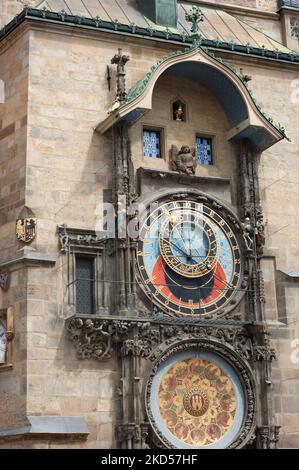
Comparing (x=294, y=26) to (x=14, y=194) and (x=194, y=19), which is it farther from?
(x=14, y=194)

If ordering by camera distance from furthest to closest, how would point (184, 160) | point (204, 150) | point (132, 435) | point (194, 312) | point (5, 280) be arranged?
point (204, 150) → point (184, 160) → point (194, 312) → point (5, 280) → point (132, 435)

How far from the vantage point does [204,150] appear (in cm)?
2080

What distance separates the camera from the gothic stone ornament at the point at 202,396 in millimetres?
18750

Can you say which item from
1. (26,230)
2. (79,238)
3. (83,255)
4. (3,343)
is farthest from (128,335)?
(26,230)

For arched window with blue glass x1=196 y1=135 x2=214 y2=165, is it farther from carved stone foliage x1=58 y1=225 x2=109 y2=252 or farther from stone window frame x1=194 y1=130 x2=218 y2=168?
carved stone foliage x1=58 y1=225 x2=109 y2=252

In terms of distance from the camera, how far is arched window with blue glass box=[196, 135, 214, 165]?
20.7 m

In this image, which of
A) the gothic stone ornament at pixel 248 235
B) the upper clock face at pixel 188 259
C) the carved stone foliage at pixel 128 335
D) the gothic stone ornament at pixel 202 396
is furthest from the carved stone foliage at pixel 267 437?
the gothic stone ornament at pixel 248 235

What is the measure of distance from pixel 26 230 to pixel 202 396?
4.25 metres

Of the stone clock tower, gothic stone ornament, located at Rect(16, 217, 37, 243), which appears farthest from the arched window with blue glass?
gothic stone ornament, located at Rect(16, 217, 37, 243)

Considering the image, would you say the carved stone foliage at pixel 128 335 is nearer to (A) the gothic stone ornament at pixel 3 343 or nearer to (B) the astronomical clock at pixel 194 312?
(B) the astronomical clock at pixel 194 312

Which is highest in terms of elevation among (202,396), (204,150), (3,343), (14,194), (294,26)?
(294,26)

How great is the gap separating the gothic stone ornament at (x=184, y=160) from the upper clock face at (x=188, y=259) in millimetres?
620

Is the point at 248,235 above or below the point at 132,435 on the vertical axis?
above

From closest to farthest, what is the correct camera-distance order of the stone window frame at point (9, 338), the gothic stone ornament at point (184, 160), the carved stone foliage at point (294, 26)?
the stone window frame at point (9, 338), the gothic stone ornament at point (184, 160), the carved stone foliage at point (294, 26)
